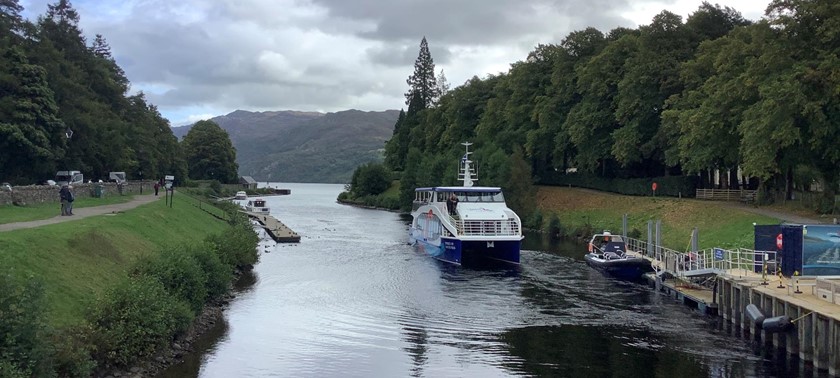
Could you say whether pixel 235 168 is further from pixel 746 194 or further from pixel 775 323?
pixel 775 323

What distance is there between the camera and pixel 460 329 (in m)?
28.1

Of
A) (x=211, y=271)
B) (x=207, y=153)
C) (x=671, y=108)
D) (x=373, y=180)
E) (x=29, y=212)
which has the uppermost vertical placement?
(x=671, y=108)

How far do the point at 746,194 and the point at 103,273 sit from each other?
175ft

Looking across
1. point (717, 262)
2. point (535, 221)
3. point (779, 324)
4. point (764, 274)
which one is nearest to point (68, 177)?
point (535, 221)

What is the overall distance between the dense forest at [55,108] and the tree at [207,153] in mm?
65882

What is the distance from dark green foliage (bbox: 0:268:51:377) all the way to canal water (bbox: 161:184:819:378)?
17.4 feet

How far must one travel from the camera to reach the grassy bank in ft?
159

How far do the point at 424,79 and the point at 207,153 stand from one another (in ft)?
175

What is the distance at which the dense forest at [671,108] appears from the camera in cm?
4531

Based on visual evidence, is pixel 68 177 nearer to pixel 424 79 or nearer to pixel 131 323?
pixel 131 323

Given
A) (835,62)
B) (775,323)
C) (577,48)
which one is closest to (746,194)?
(835,62)

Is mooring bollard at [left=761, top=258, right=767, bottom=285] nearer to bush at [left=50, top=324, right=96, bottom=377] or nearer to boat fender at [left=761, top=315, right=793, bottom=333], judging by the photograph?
boat fender at [left=761, top=315, right=793, bottom=333]

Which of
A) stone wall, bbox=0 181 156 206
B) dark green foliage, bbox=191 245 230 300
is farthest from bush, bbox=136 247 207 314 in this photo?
stone wall, bbox=0 181 156 206

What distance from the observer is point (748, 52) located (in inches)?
2019
